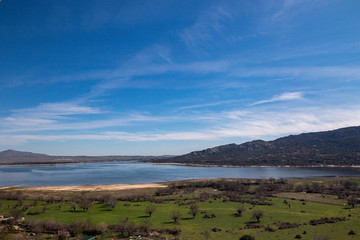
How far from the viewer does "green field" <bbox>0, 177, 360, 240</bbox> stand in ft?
133

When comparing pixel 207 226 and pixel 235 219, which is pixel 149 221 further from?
pixel 235 219

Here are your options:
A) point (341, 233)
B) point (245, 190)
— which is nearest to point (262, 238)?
point (341, 233)

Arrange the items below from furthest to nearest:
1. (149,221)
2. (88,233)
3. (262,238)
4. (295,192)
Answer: (295,192) → (149,221) → (88,233) → (262,238)

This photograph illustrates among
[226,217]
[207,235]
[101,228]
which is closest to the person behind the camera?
[207,235]

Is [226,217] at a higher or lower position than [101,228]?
lower

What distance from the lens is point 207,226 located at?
45.3 meters

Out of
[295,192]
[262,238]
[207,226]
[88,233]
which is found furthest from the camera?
[295,192]

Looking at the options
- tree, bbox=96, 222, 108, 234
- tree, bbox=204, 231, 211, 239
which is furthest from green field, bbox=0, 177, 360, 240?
tree, bbox=96, 222, 108, 234

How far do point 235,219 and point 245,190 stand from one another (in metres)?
42.0

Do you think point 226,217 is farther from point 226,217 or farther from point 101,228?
point 101,228

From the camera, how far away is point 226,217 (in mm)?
51969

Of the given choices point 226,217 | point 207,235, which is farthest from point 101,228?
point 226,217

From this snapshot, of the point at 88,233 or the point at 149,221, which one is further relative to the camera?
the point at 149,221

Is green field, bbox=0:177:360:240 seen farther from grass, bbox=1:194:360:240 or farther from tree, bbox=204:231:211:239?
tree, bbox=204:231:211:239
